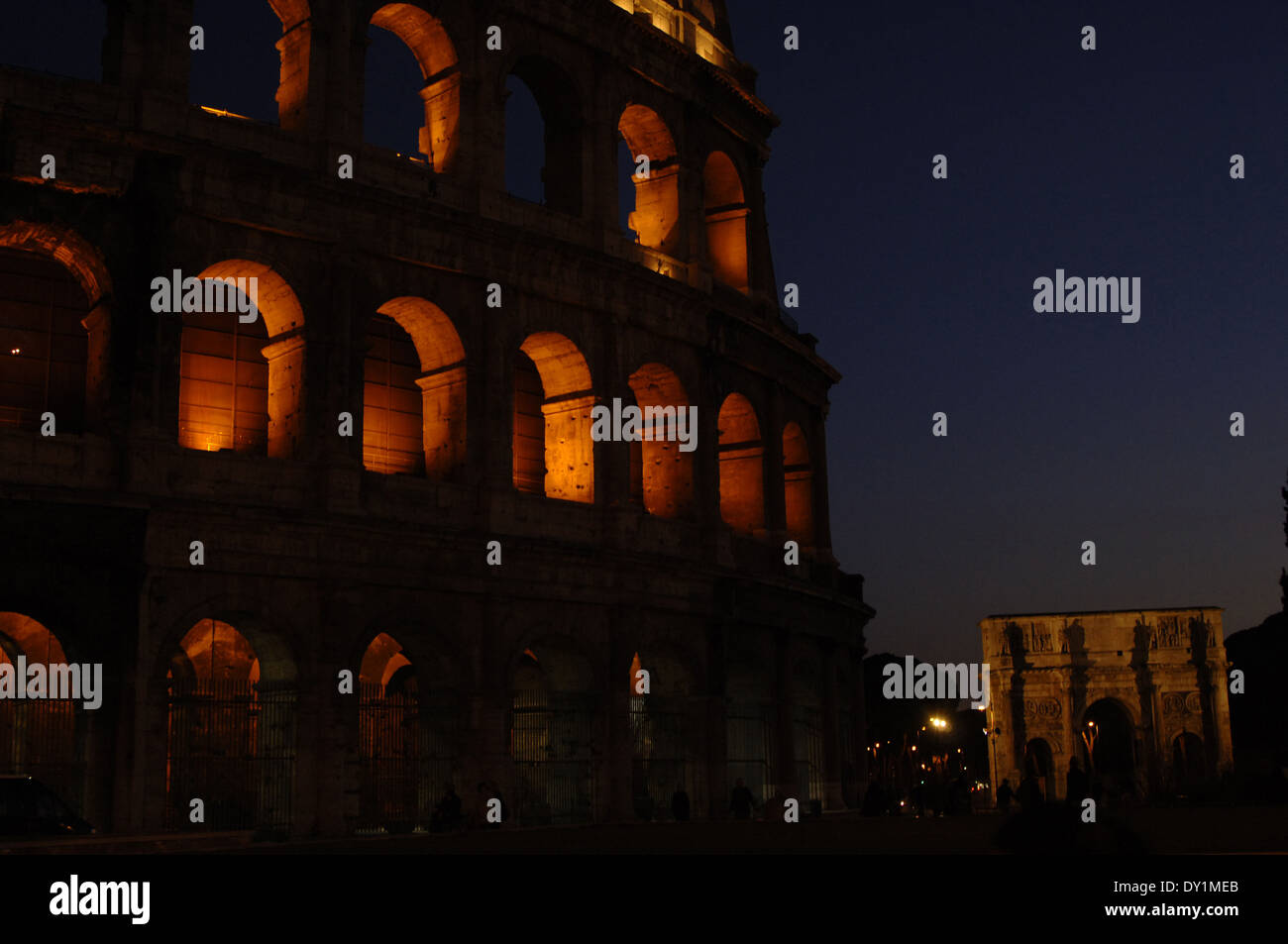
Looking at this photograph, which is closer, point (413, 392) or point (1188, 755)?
point (413, 392)

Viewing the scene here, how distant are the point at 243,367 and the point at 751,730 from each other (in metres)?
11.9

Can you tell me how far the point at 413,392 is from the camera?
2722 centimetres

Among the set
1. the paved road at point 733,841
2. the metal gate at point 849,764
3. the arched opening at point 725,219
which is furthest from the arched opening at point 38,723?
the metal gate at point 849,764

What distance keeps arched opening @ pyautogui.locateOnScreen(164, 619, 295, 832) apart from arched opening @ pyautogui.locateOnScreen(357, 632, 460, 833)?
130 centimetres

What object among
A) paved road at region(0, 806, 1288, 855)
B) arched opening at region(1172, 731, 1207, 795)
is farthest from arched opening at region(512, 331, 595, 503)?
arched opening at region(1172, 731, 1207, 795)

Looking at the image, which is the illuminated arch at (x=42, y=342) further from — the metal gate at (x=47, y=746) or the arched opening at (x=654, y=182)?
the arched opening at (x=654, y=182)

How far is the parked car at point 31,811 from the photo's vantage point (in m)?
17.0

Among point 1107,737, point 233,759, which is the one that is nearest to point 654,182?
point 233,759

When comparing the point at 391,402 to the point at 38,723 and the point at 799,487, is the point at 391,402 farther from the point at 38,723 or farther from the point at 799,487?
the point at 799,487

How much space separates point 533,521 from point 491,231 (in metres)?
4.89
